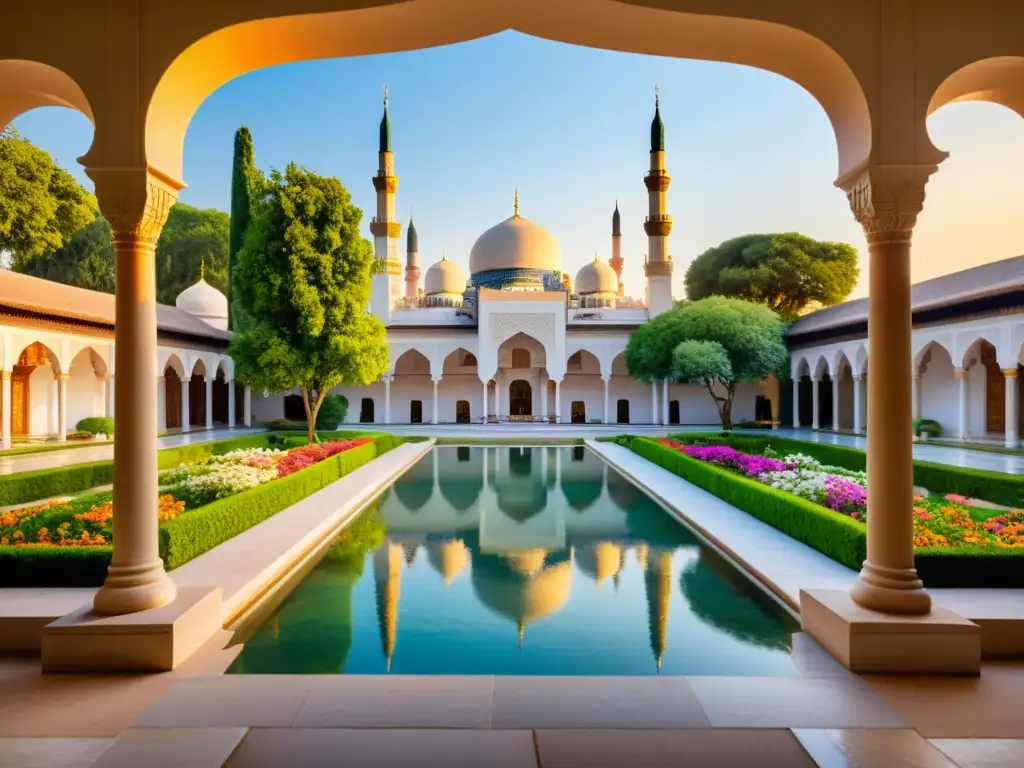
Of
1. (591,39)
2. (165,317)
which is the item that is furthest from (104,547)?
(165,317)

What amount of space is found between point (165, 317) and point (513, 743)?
25.5m

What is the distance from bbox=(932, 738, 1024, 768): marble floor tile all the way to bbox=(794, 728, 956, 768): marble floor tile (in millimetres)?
61

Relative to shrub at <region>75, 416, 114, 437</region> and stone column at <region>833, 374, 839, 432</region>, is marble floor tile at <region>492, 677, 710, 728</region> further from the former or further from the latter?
stone column at <region>833, 374, 839, 432</region>

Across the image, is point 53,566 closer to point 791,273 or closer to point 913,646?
point 913,646

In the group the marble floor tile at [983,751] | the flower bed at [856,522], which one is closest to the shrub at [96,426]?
the flower bed at [856,522]

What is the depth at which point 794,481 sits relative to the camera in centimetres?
970

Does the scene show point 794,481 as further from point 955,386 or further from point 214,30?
point 955,386

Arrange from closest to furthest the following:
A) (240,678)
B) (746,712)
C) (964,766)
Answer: (964,766) < (746,712) < (240,678)

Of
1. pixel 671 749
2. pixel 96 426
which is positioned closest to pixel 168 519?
pixel 671 749

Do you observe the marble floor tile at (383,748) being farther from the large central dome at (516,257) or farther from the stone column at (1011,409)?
the large central dome at (516,257)

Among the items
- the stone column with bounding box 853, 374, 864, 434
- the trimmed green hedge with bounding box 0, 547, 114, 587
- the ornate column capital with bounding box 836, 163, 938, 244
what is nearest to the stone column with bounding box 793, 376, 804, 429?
the stone column with bounding box 853, 374, 864, 434

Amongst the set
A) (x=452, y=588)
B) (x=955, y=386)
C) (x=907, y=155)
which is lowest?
(x=452, y=588)

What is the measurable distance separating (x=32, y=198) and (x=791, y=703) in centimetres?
2167

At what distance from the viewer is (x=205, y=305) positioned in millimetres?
32625
